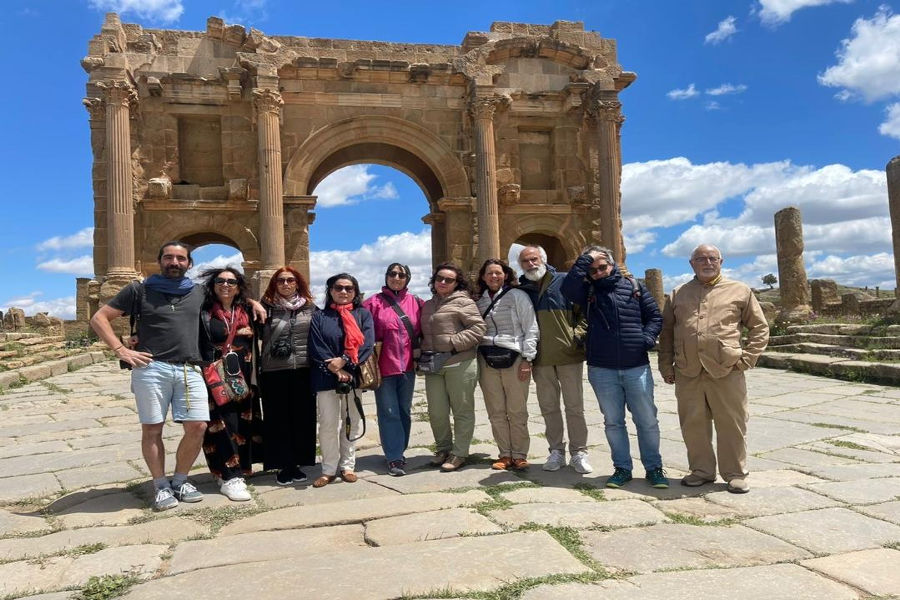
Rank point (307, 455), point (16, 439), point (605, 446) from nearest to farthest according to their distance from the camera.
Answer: point (307, 455) → point (605, 446) → point (16, 439)

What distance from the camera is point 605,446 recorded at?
614cm

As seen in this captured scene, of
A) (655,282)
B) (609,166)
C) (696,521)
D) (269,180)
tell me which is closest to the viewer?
(696,521)

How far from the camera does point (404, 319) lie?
529cm

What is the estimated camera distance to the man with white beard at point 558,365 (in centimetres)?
507

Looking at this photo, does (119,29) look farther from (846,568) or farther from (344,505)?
(846,568)

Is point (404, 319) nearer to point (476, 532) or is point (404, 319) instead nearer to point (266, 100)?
point (476, 532)

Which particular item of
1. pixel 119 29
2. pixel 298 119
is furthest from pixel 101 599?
pixel 119 29

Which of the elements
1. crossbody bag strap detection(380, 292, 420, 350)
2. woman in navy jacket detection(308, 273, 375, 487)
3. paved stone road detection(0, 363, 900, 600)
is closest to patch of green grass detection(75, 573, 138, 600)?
paved stone road detection(0, 363, 900, 600)

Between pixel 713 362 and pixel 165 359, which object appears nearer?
pixel 165 359

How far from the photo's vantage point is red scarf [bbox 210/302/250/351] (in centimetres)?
480

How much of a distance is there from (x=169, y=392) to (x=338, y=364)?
46.7 inches

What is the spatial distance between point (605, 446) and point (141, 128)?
49.6 feet

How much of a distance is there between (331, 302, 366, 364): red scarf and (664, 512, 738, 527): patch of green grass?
2476mm

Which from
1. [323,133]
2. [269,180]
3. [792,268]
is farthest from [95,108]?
[792,268]
